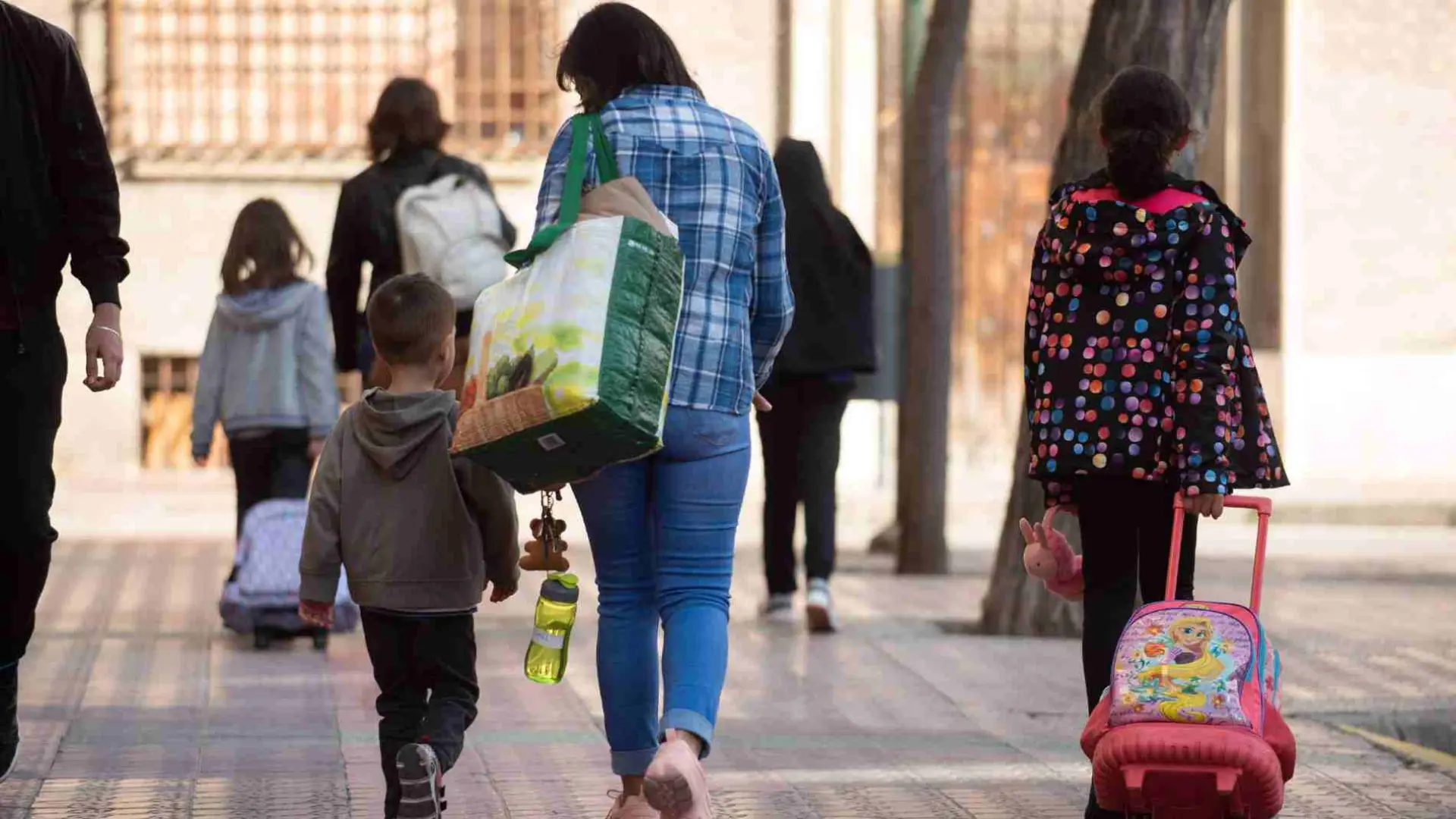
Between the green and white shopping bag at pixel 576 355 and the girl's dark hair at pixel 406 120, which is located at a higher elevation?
the girl's dark hair at pixel 406 120

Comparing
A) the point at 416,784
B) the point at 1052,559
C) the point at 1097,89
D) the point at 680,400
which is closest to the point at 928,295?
the point at 1097,89

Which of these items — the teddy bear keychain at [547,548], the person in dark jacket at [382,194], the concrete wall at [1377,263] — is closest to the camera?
the teddy bear keychain at [547,548]

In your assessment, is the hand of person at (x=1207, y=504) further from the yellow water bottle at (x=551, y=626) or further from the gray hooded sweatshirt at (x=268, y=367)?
the gray hooded sweatshirt at (x=268, y=367)

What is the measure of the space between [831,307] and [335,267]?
1902 millimetres

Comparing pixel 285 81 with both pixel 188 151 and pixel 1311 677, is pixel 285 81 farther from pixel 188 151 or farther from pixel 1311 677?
pixel 1311 677

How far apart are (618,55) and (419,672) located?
1.32m

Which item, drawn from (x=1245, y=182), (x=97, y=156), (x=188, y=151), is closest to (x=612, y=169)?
(x=97, y=156)

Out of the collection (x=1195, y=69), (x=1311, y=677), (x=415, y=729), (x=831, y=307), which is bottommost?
(x=1311, y=677)

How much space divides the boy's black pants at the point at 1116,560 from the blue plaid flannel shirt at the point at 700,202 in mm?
762

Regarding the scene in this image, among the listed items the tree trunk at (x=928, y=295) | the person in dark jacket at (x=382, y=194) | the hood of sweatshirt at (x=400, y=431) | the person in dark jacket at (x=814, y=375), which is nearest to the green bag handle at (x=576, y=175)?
the hood of sweatshirt at (x=400, y=431)

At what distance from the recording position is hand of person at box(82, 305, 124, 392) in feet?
16.3

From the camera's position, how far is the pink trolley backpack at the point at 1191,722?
175 inches

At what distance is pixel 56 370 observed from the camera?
16.5 ft

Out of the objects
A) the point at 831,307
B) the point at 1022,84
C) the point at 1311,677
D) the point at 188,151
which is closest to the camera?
the point at 1311,677
